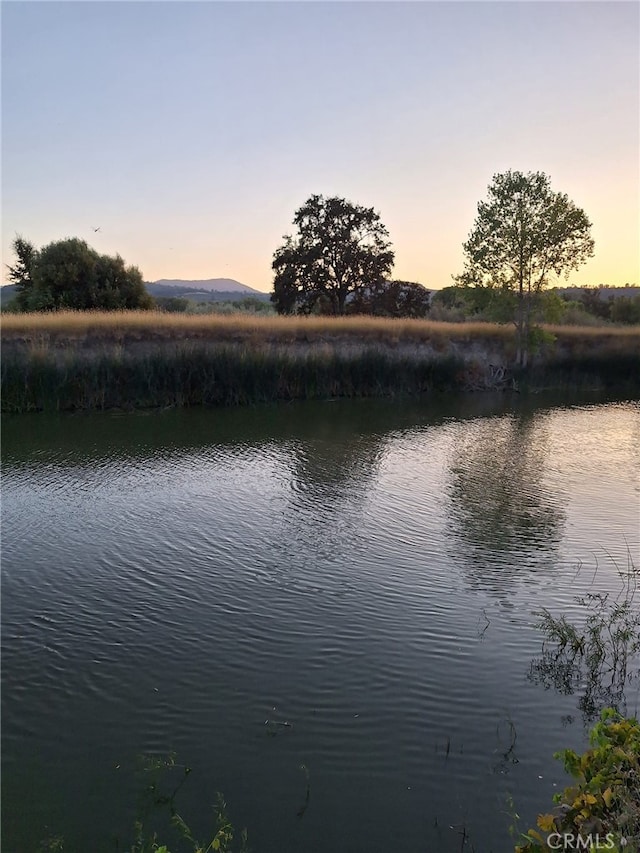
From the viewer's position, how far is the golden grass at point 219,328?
697 inches

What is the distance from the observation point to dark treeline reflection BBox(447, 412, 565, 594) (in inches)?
248

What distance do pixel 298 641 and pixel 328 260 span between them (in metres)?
33.7

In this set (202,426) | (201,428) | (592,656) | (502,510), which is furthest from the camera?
(202,426)

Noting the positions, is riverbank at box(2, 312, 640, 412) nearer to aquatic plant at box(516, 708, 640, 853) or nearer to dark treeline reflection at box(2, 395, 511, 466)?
dark treeline reflection at box(2, 395, 511, 466)

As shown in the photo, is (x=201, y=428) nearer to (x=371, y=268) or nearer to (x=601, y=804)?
(x=601, y=804)

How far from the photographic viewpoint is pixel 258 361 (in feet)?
56.6

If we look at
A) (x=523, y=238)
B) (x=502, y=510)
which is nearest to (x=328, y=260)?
(x=523, y=238)

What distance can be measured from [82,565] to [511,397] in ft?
53.9

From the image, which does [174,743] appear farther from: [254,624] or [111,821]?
[254,624]

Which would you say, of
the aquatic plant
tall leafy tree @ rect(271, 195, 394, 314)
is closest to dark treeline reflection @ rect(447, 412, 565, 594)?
the aquatic plant

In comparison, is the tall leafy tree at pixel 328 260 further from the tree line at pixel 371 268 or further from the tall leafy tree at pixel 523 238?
the tall leafy tree at pixel 523 238

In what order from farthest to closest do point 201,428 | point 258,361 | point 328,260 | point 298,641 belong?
point 328,260
point 258,361
point 201,428
point 298,641

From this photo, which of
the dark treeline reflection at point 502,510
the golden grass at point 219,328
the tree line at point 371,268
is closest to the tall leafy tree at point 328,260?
the tree line at point 371,268

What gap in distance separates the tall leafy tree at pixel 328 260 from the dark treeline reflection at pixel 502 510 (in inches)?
991
